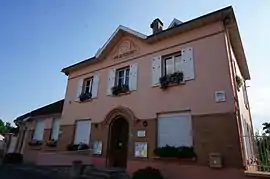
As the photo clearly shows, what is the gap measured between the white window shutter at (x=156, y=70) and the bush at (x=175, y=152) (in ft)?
9.10

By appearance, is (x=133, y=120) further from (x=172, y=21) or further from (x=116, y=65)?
(x=172, y=21)

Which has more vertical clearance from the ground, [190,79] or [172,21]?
[172,21]

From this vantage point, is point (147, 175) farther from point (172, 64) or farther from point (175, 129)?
point (172, 64)

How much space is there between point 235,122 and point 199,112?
1.25 metres

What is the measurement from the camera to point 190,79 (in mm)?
8109

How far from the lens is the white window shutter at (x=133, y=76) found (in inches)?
386

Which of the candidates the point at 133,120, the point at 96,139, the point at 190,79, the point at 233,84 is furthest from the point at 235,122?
the point at 96,139

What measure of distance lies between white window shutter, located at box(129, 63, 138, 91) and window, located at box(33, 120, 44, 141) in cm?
852

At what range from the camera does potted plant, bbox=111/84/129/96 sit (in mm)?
10034

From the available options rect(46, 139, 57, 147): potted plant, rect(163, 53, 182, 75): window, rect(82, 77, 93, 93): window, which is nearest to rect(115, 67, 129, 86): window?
rect(82, 77, 93, 93): window

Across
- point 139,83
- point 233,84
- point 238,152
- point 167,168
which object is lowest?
point 167,168

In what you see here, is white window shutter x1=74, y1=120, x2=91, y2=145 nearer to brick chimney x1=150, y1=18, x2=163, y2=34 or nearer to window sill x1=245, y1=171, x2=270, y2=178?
brick chimney x1=150, y1=18, x2=163, y2=34

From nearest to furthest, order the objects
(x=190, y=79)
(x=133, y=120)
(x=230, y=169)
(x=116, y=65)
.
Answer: (x=230, y=169) → (x=190, y=79) → (x=133, y=120) → (x=116, y=65)

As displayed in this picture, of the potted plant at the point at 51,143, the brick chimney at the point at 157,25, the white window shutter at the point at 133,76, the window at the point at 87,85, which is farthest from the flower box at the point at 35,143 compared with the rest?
the brick chimney at the point at 157,25
